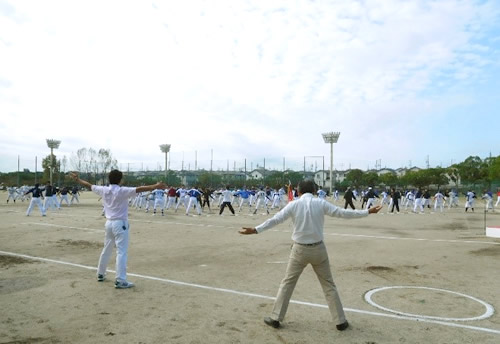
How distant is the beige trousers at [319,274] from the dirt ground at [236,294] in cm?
24

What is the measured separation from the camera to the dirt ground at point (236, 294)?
4.88 m

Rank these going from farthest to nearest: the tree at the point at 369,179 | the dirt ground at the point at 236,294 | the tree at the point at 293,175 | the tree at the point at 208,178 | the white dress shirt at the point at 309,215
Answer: the tree at the point at 369,179, the tree at the point at 208,178, the tree at the point at 293,175, the white dress shirt at the point at 309,215, the dirt ground at the point at 236,294

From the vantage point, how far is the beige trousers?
16.2 ft

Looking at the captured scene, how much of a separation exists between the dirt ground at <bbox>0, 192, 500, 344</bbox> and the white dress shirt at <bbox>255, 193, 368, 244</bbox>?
116cm

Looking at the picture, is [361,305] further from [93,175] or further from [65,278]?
[93,175]

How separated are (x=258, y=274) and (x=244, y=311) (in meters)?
2.39

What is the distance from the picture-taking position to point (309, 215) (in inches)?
200

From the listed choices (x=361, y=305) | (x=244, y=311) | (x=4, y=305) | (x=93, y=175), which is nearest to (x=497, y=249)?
(x=361, y=305)

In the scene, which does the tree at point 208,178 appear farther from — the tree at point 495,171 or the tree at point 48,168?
the tree at point 495,171

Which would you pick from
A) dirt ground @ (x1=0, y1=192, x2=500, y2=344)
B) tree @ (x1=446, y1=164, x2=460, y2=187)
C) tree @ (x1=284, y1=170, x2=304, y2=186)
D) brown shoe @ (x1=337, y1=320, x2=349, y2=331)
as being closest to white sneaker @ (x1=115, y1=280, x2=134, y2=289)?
dirt ground @ (x1=0, y1=192, x2=500, y2=344)

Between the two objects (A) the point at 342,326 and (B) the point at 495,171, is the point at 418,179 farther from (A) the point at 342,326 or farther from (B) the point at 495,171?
(A) the point at 342,326

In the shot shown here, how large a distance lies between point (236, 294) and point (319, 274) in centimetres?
203

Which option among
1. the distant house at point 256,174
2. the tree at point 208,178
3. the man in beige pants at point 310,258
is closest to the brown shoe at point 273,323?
the man in beige pants at point 310,258

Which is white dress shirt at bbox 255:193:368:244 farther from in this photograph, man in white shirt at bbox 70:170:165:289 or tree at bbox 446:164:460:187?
tree at bbox 446:164:460:187
